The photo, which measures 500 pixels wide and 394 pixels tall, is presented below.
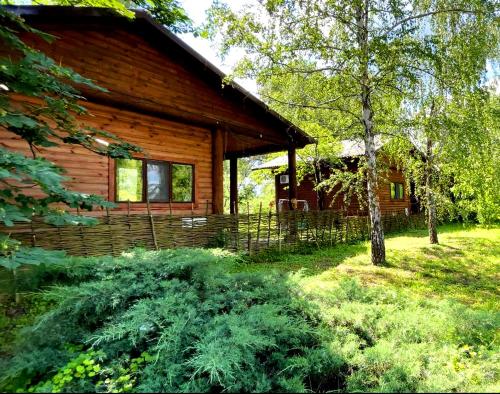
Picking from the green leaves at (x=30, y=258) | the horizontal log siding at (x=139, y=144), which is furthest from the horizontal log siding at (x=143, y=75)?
the green leaves at (x=30, y=258)

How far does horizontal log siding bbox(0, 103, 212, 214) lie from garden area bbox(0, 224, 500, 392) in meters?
4.22

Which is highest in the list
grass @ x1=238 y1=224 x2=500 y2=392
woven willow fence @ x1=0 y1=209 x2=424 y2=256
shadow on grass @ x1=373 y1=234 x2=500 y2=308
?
woven willow fence @ x1=0 y1=209 x2=424 y2=256

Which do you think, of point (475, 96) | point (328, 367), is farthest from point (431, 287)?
point (328, 367)

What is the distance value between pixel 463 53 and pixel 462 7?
1.29 metres

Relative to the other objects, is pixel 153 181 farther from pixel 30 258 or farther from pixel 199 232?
pixel 30 258

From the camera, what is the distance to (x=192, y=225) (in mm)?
8812

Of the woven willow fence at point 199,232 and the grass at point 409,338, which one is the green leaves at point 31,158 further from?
the grass at point 409,338

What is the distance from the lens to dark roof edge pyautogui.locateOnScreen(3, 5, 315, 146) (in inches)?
250

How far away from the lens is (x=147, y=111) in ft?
29.2

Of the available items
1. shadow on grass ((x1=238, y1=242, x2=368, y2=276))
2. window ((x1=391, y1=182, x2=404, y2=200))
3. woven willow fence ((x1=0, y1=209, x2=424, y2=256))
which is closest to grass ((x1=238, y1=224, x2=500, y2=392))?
shadow on grass ((x1=238, y1=242, x2=368, y2=276))

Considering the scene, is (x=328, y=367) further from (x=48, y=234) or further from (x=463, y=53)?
(x=463, y=53)

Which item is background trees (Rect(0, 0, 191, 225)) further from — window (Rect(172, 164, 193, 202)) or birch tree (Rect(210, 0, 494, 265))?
birch tree (Rect(210, 0, 494, 265))

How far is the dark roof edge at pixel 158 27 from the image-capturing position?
250 inches

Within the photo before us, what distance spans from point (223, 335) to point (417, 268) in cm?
782
